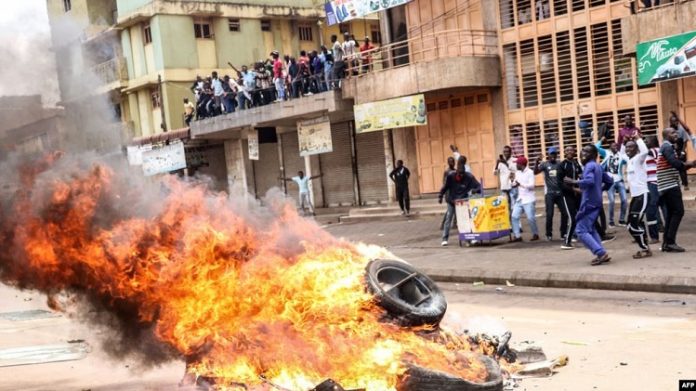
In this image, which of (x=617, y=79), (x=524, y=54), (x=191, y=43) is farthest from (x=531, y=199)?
(x=191, y=43)

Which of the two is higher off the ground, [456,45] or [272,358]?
[456,45]

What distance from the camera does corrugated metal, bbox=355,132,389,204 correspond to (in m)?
27.6

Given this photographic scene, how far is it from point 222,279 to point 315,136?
2169cm

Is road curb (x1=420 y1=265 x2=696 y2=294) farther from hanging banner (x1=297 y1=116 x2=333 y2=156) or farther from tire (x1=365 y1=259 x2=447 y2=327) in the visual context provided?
hanging banner (x1=297 y1=116 x2=333 y2=156)

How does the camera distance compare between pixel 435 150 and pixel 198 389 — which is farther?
pixel 435 150

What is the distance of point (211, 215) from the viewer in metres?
6.70

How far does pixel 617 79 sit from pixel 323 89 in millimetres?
9655

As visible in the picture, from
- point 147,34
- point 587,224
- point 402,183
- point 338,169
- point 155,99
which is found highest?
point 147,34

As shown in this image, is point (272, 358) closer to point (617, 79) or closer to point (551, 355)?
point (551, 355)

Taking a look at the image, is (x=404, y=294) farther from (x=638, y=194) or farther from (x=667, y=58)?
(x=667, y=58)

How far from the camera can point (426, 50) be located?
2311 cm

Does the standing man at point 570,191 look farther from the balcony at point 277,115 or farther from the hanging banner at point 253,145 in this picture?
the hanging banner at point 253,145

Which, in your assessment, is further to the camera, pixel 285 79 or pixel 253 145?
pixel 253 145

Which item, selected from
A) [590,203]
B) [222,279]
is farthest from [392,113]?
[222,279]
